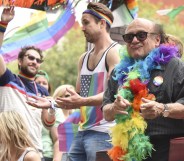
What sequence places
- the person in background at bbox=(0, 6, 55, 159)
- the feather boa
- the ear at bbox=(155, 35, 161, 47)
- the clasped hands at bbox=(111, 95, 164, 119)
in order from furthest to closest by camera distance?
1. the person in background at bbox=(0, 6, 55, 159)
2. the ear at bbox=(155, 35, 161, 47)
3. the feather boa
4. the clasped hands at bbox=(111, 95, 164, 119)

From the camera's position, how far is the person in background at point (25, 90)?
22.8 feet

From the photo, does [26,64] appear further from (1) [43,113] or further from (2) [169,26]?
(2) [169,26]

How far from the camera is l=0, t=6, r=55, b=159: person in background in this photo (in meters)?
6.95

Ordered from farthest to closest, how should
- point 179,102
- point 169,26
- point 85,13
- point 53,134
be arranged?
1. point 169,26
2. point 53,134
3. point 85,13
4. point 179,102

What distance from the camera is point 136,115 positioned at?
5.19 m

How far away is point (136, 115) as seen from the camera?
5.19 metres

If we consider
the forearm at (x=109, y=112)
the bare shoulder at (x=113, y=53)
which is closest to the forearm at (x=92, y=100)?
the bare shoulder at (x=113, y=53)

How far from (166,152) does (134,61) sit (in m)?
0.77

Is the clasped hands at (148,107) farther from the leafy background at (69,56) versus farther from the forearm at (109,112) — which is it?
the leafy background at (69,56)

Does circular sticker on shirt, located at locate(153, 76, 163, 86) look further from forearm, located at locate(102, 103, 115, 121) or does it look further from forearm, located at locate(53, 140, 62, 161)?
forearm, located at locate(53, 140, 62, 161)

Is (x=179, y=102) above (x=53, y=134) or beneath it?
above

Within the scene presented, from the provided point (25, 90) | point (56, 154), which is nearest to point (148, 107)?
point (25, 90)

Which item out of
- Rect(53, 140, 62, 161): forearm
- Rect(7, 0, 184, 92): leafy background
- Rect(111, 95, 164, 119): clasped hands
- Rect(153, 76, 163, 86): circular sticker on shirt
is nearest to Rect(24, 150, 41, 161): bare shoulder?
Rect(111, 95, 164, 119): clasped hands

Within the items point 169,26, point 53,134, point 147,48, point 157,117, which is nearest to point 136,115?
point 157,117
